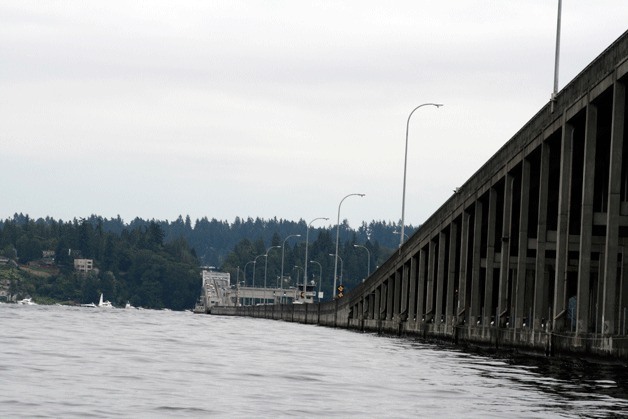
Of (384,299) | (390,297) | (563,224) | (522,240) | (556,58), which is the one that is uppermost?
(556,58)

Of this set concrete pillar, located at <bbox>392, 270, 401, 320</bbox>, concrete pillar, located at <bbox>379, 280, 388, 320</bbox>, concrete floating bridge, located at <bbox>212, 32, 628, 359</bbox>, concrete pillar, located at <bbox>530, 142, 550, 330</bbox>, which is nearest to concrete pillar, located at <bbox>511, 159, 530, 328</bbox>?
concrete floating bridge, located at <bbox>212, 32, 628, 359</bbox>

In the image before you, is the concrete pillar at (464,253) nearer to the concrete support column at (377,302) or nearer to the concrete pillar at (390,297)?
the concrete pillar at (390,297)

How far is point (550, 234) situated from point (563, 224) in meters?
4.63

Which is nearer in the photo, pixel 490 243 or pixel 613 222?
pixel 613 222

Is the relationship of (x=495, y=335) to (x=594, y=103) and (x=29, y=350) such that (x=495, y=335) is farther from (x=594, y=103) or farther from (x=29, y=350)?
(x=29, y=350)

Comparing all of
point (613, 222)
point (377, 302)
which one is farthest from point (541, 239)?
point (377, 302)

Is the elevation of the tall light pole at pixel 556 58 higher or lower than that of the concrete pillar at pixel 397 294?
higher

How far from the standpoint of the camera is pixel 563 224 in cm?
4741

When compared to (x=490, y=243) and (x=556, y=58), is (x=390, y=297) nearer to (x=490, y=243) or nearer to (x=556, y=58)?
(x=490, y=243)

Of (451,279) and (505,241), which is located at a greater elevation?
(505,241)

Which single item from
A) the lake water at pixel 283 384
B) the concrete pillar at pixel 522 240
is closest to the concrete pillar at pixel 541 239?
the concrete pillar at pixel 522 240

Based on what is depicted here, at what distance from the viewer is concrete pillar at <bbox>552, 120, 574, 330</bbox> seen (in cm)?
4681

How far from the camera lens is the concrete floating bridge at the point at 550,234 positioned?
136 ft

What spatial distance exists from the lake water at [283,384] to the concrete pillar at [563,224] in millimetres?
6718
